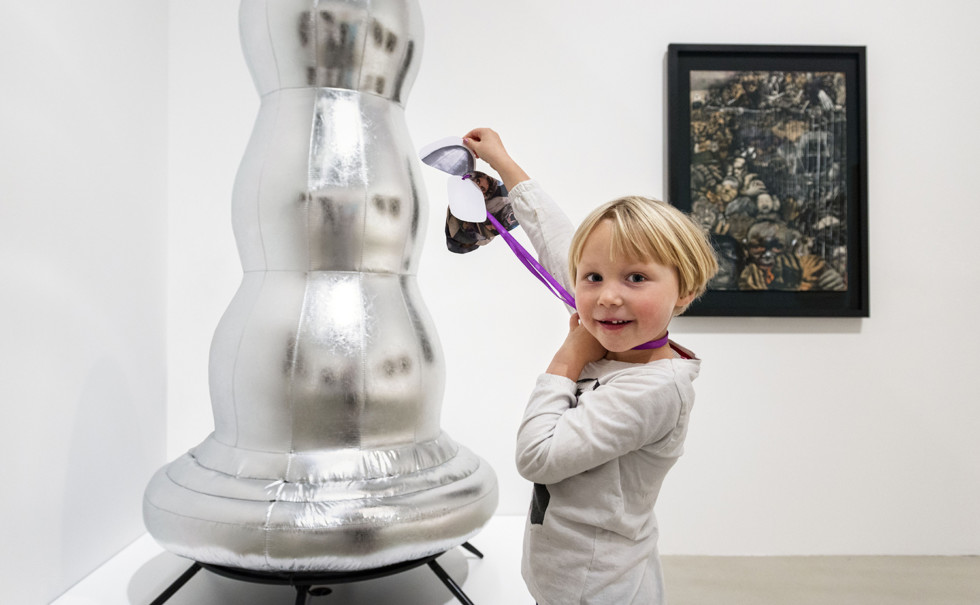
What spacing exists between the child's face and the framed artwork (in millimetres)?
1096

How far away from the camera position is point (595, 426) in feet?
2.50

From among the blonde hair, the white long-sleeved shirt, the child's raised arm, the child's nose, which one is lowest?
the white long-sleeved shirt

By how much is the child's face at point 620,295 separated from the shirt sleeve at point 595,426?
55 mm

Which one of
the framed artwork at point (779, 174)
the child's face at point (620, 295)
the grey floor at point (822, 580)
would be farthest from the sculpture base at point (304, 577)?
the framed artwork at point (779, 174)

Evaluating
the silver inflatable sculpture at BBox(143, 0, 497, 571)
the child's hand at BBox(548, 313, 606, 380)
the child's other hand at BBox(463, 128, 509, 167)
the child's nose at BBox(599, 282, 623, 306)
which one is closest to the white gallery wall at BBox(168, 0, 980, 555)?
the silver inflatable sculpture at BBox(143, 0, 497, 571)

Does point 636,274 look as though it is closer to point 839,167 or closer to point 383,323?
point 383,323

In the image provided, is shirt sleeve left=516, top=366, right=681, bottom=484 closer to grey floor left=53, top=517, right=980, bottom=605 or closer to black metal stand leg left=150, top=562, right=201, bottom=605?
grey floor left=53, top=517, right=980, bottom=605

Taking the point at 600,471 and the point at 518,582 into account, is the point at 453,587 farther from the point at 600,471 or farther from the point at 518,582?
the point at 600,471

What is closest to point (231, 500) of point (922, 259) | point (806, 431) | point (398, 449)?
point (398, 449)

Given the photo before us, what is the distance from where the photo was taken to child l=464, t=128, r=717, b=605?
2.51ft

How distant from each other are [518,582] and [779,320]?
3.29 ft

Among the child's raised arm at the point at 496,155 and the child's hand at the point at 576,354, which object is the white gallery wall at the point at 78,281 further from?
the child's hand at the point at 576,354

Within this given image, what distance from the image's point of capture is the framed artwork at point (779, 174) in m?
1.82

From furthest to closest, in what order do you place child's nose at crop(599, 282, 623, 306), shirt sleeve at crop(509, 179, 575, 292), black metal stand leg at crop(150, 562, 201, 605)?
black metal stand leg at crop(150, 562, 201, 605), shirt sleeve at crop(509, 179, 575, 292), child's nose at crop(599, 282, 623, 306)
